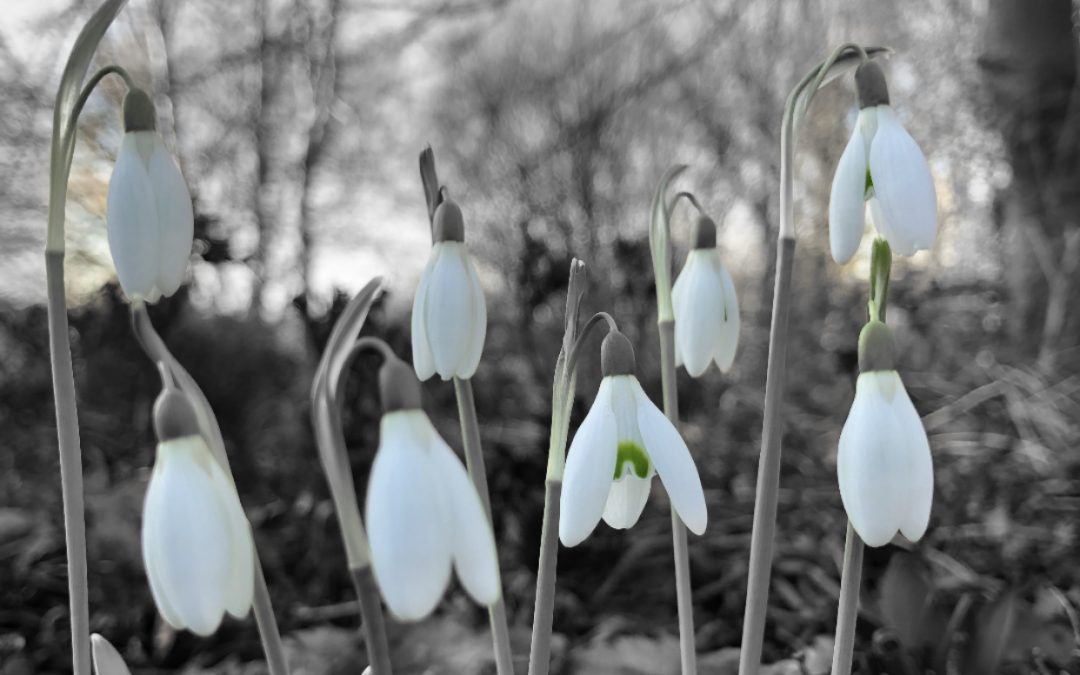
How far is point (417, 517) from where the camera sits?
60cm

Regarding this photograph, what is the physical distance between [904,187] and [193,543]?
2.30ft

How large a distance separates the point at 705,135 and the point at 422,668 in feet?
17.0

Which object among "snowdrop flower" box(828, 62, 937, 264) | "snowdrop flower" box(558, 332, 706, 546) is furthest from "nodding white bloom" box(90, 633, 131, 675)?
"snowdrop flower" box(828, 62, 937, 264)

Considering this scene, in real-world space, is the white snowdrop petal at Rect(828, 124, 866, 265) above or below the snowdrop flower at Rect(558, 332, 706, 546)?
above

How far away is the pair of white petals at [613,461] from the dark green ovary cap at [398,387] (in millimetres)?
223

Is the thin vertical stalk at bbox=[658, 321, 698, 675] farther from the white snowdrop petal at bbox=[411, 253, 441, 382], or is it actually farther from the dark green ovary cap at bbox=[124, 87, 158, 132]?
the dark green ovary cap at bbox=[124, 87, 158, 132]

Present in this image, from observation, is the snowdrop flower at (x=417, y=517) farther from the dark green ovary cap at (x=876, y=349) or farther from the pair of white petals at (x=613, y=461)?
the dark green ovary cap at (x=876, y=349)

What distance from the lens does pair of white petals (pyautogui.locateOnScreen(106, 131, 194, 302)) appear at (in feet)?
2.68

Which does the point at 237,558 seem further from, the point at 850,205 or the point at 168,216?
the point at 850,205

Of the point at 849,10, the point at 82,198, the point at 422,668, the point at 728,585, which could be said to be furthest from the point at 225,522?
the point at 849,10

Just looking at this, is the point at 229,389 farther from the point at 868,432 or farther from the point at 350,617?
the point at 868,432

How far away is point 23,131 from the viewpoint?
5.24 meters

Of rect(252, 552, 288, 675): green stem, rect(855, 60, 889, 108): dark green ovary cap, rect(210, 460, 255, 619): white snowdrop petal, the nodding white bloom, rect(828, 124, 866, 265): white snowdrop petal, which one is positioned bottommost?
the nodding white bloom

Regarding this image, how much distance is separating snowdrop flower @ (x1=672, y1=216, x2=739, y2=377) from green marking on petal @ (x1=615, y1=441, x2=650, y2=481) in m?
0.27
